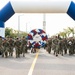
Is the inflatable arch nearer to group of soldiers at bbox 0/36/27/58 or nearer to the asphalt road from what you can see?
group of soldiers at bbox 0/36/27/58


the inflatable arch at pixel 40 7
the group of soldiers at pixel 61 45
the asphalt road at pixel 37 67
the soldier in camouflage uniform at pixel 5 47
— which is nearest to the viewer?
the asphalt road at pixel 37 67

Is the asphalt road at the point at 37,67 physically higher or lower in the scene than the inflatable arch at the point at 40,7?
lower

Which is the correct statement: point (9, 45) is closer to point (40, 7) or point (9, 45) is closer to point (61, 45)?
point (40, 7)

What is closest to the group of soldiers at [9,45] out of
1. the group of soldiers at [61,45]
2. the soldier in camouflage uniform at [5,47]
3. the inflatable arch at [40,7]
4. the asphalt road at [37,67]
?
the soldier in camouflage uniform at [5,47]

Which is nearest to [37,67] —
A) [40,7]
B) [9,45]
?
[40,7]

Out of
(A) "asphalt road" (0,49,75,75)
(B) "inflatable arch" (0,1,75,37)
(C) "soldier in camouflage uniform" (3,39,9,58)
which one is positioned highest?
(B) "inflatable arch" (0,1,75,37)

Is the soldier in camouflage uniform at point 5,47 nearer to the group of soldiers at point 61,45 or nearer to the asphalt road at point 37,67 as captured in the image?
the group of soldiers at point 61,45

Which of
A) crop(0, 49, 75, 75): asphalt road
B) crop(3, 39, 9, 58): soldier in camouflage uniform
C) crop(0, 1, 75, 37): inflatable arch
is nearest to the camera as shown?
crop(0, 49, 75, 75): asphalt road

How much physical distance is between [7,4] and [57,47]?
5373 mm

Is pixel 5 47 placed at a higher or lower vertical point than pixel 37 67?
higher

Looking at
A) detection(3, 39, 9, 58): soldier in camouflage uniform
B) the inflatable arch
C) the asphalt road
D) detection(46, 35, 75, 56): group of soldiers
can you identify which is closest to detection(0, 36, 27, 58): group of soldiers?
detection(3, 39, 9, 58): soldier in camouflage uniform

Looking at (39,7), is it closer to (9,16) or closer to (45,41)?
(9,16)

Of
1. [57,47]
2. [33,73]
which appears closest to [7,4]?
[57,47]

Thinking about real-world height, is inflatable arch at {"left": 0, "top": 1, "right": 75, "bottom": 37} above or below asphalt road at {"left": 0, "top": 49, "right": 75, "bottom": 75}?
above
